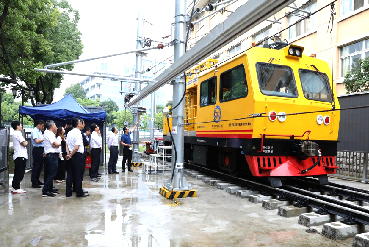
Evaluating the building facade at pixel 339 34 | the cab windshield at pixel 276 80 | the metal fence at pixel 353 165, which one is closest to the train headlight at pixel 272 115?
the cab windshield at pixel 276 80

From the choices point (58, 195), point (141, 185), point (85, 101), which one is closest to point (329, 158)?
point (141, 185)

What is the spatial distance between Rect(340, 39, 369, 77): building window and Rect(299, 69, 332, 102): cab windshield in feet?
20.6

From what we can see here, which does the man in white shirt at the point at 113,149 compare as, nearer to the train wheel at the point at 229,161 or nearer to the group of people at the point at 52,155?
the group of people at the point at 52,155

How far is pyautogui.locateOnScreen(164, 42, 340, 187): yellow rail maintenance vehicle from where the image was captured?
6.71 m

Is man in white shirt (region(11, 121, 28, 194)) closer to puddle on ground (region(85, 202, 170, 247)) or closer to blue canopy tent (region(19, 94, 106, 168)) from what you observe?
blue canopy tent (region(19, 94, 106, 168))

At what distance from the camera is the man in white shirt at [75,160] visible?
22.2 ft

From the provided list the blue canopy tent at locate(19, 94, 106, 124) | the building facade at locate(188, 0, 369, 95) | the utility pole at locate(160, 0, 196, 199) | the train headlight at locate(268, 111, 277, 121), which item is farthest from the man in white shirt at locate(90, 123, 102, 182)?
the building facade at locate(188, 0, 369, 95)

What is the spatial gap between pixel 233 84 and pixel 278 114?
147 cm

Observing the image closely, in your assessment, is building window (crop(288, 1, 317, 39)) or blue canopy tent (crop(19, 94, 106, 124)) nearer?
blue canopy tent (crop(19, 94, 106, 124))

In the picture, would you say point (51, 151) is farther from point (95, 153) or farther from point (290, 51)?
point (290, 51)

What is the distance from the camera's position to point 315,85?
7578 mm

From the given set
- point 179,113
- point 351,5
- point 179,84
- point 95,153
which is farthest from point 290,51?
point 351,5

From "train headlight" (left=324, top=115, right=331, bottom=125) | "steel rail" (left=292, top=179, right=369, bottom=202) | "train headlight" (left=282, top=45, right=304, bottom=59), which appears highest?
"train headlight" (left=282, top=45, right=304, bottom=59)

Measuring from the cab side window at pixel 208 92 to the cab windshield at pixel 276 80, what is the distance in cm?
185
